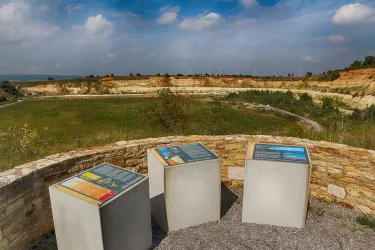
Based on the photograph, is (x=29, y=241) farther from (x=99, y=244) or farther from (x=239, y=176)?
(x=239, y=176)

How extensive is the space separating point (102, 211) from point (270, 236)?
98.3 inches

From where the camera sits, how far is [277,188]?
406cm

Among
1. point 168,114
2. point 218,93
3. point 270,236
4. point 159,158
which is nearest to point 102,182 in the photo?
point 159,158

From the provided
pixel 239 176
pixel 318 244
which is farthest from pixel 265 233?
pixel 239 176

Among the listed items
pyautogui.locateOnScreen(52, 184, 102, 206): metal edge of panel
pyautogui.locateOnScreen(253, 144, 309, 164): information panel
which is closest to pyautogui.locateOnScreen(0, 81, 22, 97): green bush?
pyautogui.locateOnScreen(52, 184, 102, 206): metal edge of panel

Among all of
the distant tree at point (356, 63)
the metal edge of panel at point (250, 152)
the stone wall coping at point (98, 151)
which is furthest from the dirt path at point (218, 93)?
the metal edge of panel at point (250, 152)

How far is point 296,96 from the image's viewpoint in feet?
139

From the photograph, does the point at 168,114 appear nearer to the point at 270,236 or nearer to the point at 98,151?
the point at 98,151

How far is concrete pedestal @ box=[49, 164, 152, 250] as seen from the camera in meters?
2.92

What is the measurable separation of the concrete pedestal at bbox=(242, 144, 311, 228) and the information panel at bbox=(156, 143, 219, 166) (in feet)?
2.25

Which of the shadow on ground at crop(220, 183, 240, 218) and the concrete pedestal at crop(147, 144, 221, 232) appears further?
the shadow on ground at crop(220, 183, 240, 218)

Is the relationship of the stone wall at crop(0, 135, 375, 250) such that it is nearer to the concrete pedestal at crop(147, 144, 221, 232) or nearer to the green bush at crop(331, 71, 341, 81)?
the concrete pedestal at crop(147, 144, 221, 232)

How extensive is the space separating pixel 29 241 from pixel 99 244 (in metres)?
1.27

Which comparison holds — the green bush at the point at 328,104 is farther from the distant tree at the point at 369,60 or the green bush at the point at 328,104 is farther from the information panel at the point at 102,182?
the information panel at the point at 102,182
